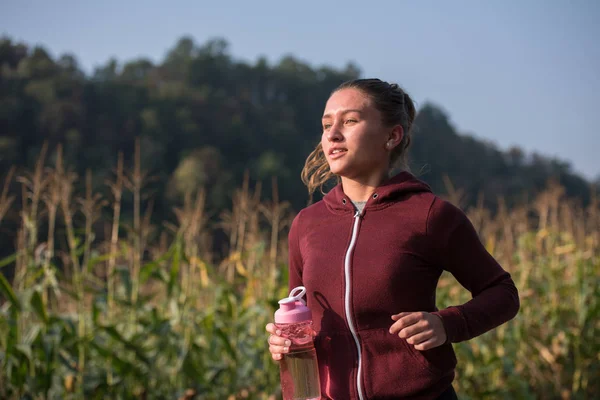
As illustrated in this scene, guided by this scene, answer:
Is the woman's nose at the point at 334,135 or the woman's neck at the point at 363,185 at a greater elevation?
the woman's nose at the point at 334,135

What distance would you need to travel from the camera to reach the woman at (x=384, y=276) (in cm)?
159

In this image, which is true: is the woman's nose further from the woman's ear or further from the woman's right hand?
the woman's right hand

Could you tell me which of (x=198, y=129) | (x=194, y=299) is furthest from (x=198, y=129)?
(x=194, y=299)

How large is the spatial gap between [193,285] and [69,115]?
2550 cm

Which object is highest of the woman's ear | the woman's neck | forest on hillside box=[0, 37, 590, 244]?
forest on hillside box=[0, 37, 590, 244]

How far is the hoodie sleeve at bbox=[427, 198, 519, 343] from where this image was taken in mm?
1593

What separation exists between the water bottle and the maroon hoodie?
0.06 metres

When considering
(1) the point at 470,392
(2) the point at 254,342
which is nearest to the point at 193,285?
(2) the point at 254,342

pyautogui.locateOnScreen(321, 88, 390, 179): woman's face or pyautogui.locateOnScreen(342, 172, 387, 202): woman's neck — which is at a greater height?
pyautogui.locateOnScreen(321, 88, 390, 179): woman's face

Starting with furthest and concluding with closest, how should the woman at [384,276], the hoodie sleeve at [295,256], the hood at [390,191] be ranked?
the hoodie sleeve at [295,256] → the hood at [390,191] → the woman at [384,276]

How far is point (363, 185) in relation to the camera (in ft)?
5.90

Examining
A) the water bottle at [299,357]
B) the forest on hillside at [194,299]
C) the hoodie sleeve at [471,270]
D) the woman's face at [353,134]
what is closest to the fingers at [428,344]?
the hoodie sleeve at [471,270]

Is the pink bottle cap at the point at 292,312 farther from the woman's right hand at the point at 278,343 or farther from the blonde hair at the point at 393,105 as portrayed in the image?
the blonde hair at the point at 393,105

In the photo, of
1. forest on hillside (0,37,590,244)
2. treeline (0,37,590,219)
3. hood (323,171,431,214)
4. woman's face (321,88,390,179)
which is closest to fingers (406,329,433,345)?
hood (323,171,431,214)
